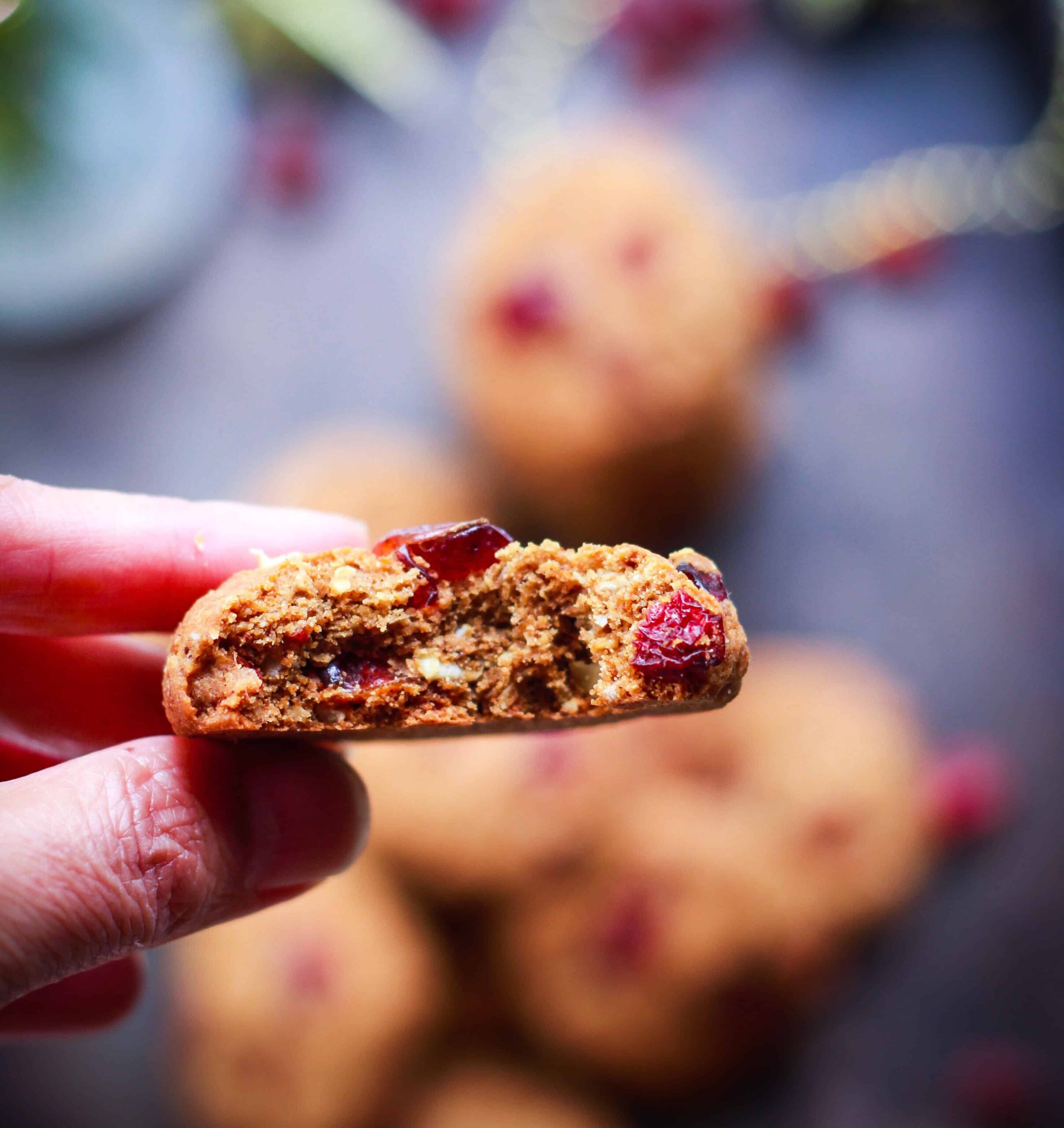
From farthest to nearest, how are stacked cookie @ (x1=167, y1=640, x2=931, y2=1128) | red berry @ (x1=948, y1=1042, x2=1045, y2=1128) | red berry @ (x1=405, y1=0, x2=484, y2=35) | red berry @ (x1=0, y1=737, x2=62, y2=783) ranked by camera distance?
red berry @ (x1=405, y1=0, x2=484, y2=35)
red berry @ (x1=948, y1=1042, x2=1045, y2=1128)
stacked cookie @ (x1=167, y1=640, x2=931, y2=1128)
red berry @ (x1=0, y1=737, x2=62, y2=783)

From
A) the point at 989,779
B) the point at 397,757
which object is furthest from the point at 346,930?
the point at 989,779

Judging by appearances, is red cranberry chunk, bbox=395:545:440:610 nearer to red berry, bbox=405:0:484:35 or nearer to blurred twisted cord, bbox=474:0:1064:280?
blurred twisted cord, bbox=474:0:1064:280

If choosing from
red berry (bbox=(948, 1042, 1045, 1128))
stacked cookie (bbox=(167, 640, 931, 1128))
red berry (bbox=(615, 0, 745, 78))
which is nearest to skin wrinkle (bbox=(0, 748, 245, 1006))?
stacked cookie (bbox=(167, 640, 931, 1128))

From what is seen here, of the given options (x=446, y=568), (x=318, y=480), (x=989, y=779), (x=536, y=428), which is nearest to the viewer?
(x=446, y=568)

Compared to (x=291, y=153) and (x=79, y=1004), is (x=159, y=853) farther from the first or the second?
(x=291, y=153)

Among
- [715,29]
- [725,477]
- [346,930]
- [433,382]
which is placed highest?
[715,29]

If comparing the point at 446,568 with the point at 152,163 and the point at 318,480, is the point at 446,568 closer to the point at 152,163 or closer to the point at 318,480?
the point at 318,480
